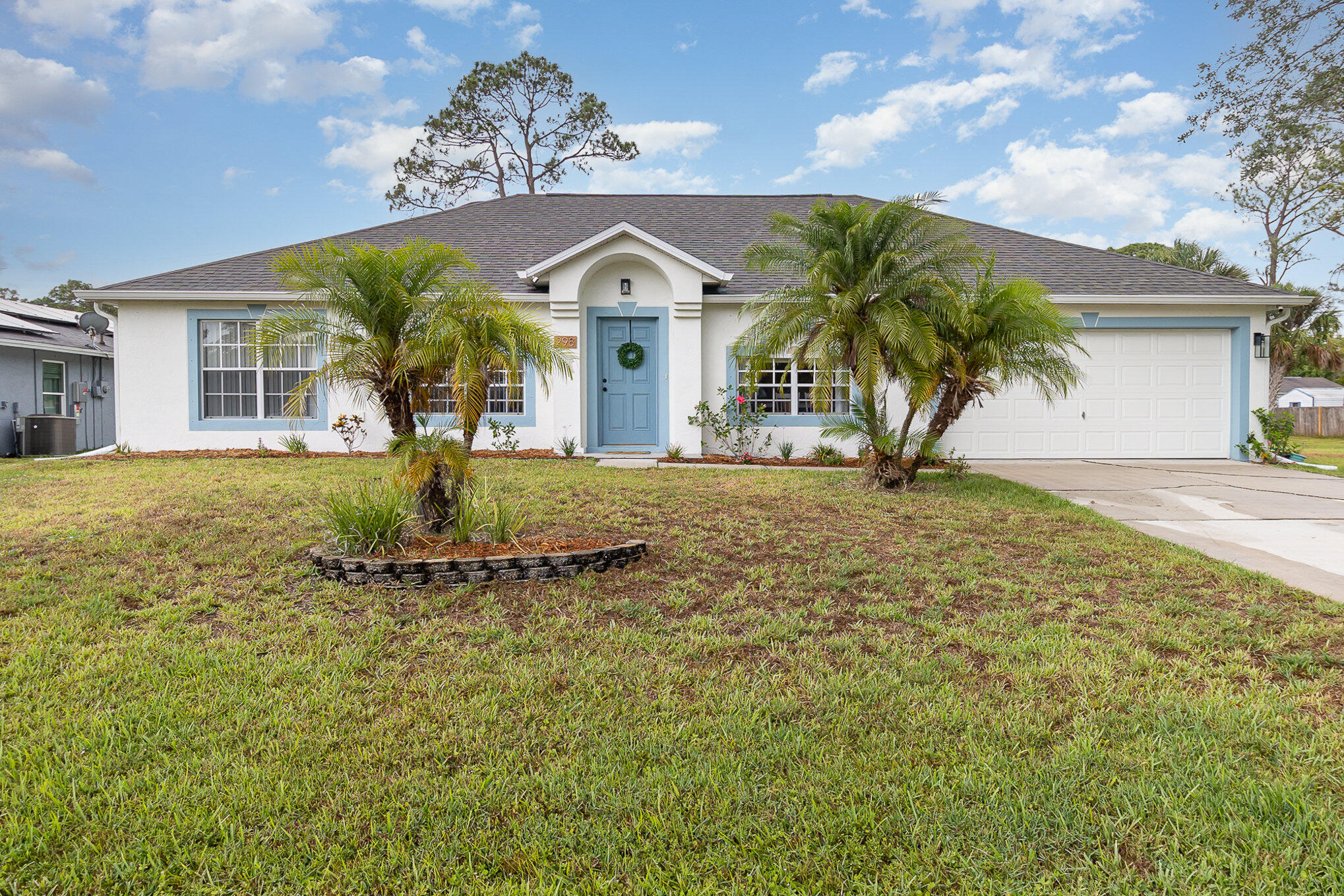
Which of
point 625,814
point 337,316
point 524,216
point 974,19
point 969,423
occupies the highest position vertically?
point 974,19

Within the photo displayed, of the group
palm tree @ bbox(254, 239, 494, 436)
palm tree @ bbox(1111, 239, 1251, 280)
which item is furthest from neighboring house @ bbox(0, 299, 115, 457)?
palm tree @ bbox(1111, 239, 1251, 280)

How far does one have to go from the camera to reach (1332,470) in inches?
455

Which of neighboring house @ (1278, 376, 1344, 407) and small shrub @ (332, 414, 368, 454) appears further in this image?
neighboring house @ (1278, 376, 1344, 407)

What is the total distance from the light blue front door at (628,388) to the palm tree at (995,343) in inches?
216

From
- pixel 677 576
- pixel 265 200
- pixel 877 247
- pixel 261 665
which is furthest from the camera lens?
pixel 265 200

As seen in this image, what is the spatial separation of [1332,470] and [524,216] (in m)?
16.6

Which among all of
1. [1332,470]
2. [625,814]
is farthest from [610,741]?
[1332,470]

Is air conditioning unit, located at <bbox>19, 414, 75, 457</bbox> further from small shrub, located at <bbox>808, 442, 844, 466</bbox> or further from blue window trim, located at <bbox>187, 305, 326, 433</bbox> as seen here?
small shrub, located at <bbox>808, 442, 844, 466</bbox>

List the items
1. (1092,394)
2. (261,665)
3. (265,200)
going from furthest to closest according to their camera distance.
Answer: (265,200) < (1092,394) < (261,665)

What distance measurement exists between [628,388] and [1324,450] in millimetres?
18568

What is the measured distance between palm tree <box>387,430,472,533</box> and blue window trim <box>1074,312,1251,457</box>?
12083 millimetres

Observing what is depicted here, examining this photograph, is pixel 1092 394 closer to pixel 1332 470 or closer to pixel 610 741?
pixel 1332 470

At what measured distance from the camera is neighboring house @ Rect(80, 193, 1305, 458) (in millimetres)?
12031

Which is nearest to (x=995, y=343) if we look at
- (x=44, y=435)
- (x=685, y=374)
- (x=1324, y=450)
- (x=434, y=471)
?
(x=685, y=374)
